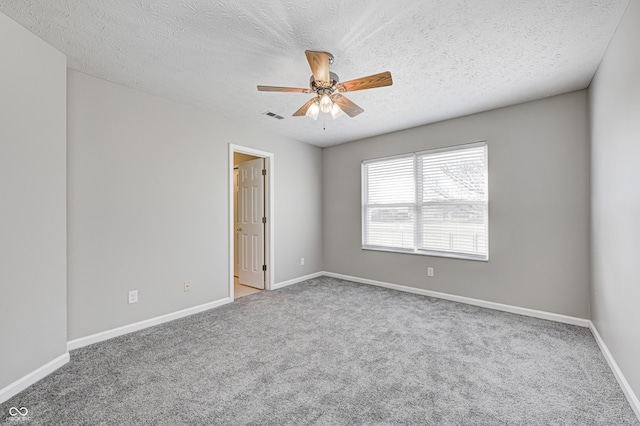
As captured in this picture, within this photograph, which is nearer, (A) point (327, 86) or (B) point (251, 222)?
(A) point (327, 86)

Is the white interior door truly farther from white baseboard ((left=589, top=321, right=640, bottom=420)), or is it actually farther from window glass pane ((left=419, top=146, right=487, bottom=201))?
white baseboard ((left=589, top=321, right=640, bottom=420))

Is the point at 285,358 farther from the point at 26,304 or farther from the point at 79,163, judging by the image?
the point at 79,163

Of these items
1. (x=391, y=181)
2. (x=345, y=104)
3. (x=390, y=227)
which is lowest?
(x=390, y=227)

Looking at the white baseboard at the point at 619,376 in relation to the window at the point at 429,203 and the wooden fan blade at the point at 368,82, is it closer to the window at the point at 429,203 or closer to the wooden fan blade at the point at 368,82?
the window at the point at 429,203

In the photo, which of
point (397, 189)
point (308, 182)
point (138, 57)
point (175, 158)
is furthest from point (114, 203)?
point (397, 189)

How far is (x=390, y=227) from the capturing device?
180 inches

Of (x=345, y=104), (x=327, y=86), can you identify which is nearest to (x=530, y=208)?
(x=345, y=104)

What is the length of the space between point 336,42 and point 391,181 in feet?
9.09

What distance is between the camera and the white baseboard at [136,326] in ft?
8.23

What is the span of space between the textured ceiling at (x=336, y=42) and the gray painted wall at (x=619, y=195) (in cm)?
27

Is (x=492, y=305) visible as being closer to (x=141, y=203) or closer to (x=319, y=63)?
(x=319, y=63)

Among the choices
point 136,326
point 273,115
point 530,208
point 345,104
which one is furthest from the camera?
point 273,115

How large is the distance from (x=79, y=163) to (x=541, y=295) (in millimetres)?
4986

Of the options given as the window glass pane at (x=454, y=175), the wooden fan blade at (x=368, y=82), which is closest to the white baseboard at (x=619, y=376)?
the window glass pane at (x=454, y=175)
